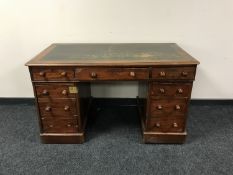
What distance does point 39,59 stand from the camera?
5.10ft

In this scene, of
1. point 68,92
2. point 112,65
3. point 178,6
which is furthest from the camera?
point 178,6

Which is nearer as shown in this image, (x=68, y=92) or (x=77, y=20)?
(x=68, y=92)

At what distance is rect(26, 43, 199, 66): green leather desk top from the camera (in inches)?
58.0

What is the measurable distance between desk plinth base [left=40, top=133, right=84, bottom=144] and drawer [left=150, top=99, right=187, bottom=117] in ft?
2.17

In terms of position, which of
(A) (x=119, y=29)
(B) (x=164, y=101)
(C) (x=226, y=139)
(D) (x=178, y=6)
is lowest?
(C) (x=226, y=139)

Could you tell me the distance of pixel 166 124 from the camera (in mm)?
1696

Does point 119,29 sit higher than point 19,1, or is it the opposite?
point 19,1

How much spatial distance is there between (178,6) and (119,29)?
61 centimetres

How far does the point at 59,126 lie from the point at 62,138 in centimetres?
11

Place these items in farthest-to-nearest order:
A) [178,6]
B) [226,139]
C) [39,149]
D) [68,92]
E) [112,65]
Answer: [178,6], [226,139], [39,149], [68,92], [112,65]

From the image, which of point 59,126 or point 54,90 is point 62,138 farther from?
point 54,90

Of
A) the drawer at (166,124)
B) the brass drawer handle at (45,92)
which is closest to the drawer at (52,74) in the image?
the brass drawer handle at (45,92)

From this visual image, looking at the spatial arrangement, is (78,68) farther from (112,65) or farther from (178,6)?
(178,6)

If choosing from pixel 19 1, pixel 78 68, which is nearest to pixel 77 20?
pixel 19 1
